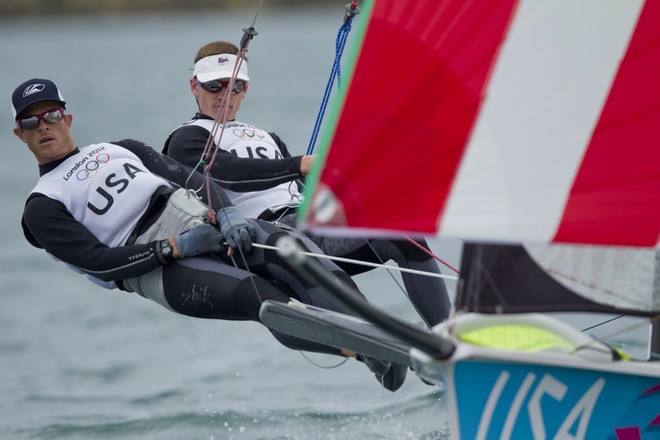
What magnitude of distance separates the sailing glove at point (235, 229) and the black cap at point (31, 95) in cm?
75

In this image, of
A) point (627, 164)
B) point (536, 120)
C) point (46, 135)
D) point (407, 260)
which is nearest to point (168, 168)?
point (46, 135)

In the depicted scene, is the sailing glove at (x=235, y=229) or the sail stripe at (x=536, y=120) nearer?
the sail stripe at (x=536, y=120)

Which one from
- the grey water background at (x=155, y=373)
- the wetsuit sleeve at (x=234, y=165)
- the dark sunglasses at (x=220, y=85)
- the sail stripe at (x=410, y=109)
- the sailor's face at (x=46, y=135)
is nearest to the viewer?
the sail stripe at (x=410, y=109)

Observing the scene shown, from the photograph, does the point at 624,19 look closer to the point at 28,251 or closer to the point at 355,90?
the point at 355,90

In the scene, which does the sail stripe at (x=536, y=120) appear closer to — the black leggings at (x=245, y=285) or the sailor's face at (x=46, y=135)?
the black leggings at (x=245, y=285)

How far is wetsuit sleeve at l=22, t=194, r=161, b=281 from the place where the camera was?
425cm

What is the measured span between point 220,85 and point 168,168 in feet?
1.22

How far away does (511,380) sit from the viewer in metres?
3.27

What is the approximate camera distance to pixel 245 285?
164 inches

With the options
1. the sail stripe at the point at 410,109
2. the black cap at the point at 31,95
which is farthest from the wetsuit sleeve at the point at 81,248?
the sail stripe at the point at 410,109

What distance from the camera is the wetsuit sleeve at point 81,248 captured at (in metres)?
4.25

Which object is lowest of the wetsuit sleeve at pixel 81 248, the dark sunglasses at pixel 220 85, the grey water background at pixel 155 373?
the grey water background at pixel 155 373

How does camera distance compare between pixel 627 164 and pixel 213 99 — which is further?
pixel 213 99

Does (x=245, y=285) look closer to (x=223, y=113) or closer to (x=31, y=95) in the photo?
(x=223, y=113)
